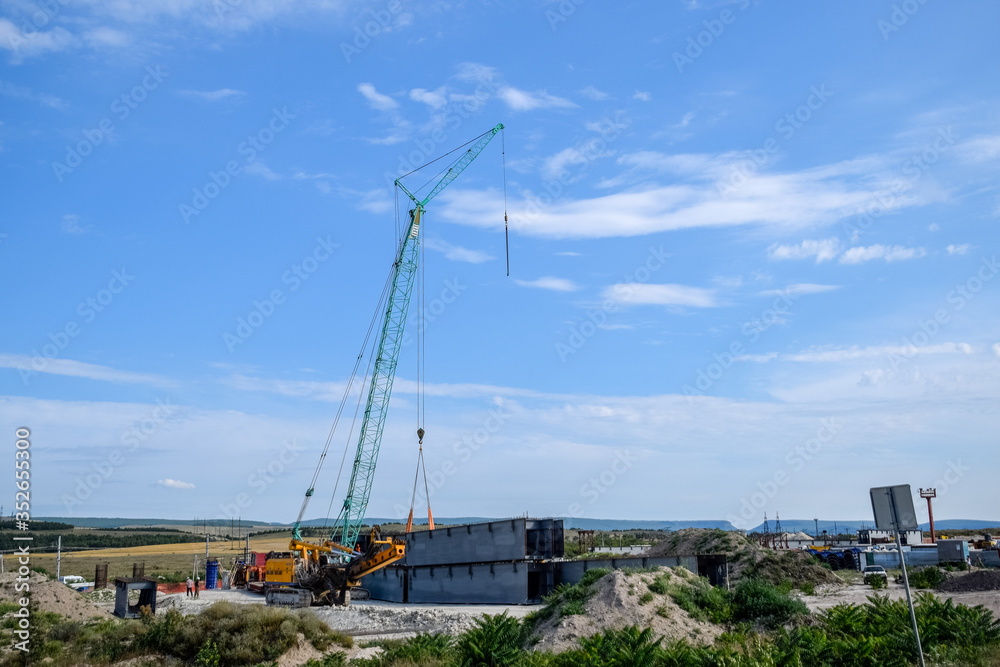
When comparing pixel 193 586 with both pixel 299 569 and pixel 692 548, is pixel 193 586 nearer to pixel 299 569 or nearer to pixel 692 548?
pixel 299 569

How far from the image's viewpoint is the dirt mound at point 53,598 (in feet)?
88.8

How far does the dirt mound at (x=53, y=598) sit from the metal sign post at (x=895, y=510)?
25.8 m

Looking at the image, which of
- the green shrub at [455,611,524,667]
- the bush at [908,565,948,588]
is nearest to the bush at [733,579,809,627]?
the green shrub at [455,611,524,667]

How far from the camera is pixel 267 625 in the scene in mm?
21547

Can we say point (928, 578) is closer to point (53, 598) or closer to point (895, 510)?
point (895, 510)

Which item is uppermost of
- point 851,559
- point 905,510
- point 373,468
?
point 373,468

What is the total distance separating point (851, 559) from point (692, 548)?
40.0 ft

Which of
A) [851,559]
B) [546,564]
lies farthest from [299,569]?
[851,559]

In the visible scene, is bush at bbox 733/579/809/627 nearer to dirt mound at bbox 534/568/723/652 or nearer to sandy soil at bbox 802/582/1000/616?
dirt mound at bbox 534/568/723/652

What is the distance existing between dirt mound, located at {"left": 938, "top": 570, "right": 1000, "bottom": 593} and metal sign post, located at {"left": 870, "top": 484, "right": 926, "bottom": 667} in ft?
76.3

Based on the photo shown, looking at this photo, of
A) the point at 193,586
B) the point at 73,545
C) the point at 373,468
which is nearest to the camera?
the point at 193,586

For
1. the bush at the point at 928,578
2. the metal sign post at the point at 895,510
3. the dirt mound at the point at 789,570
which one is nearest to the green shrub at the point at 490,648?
the metal sign post at the point at 895,510

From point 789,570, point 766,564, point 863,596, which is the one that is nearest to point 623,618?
point 863,596

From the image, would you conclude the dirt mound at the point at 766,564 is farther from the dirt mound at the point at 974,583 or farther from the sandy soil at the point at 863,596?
the dirt mound at the point at 974,583
